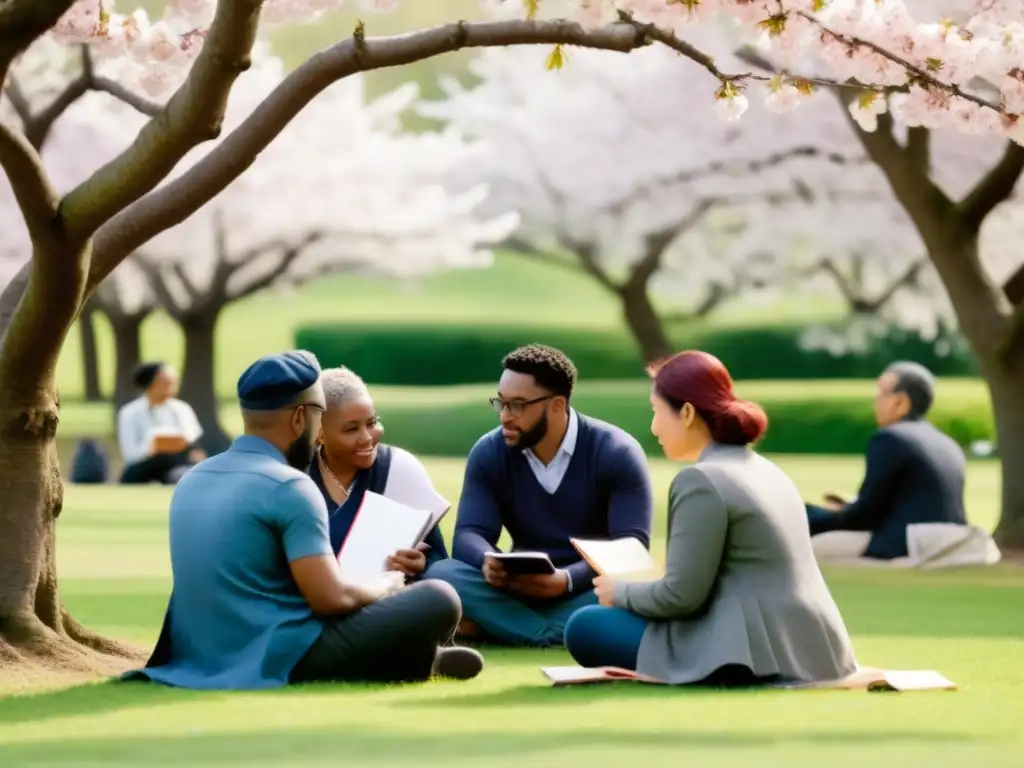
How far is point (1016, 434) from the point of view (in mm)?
13297

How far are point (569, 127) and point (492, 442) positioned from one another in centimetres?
2723

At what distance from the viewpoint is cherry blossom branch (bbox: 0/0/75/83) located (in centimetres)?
641

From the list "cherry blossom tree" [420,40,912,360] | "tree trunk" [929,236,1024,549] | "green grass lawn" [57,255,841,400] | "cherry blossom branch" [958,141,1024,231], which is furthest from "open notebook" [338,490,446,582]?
"green grass lawn" [57,255,841,400]

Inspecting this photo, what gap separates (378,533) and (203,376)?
72.8 feet

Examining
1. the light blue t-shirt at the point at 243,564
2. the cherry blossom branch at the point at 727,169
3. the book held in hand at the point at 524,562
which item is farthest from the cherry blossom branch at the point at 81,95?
the cherry blossom branch at the point at 727,169

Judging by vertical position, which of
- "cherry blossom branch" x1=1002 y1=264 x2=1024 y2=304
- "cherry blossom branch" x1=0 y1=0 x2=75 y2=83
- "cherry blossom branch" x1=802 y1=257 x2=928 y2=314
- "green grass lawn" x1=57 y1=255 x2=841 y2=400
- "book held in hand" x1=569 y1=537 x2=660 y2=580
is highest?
"green grass lawn" x1=57 y1=255 x2=841 y2=400

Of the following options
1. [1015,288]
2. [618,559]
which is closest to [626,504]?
[618,559]

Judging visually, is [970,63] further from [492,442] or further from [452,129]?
[452,129]

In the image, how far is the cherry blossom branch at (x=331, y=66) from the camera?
7125 mm

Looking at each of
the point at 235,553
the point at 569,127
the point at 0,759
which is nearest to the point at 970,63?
the point at 235,553

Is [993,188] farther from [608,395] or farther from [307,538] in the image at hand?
[608,395]

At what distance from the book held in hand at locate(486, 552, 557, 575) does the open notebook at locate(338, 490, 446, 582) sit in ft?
1.57

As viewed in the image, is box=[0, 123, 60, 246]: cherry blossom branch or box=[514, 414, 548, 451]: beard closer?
box=[0, 123, 60, 246]: cherry blossom branch

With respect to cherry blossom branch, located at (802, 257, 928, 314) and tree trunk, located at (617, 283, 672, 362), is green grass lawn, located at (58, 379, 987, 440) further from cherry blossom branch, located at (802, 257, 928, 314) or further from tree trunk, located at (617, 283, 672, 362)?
cherry blossom branch, located at (802, 257, 928, 314)
